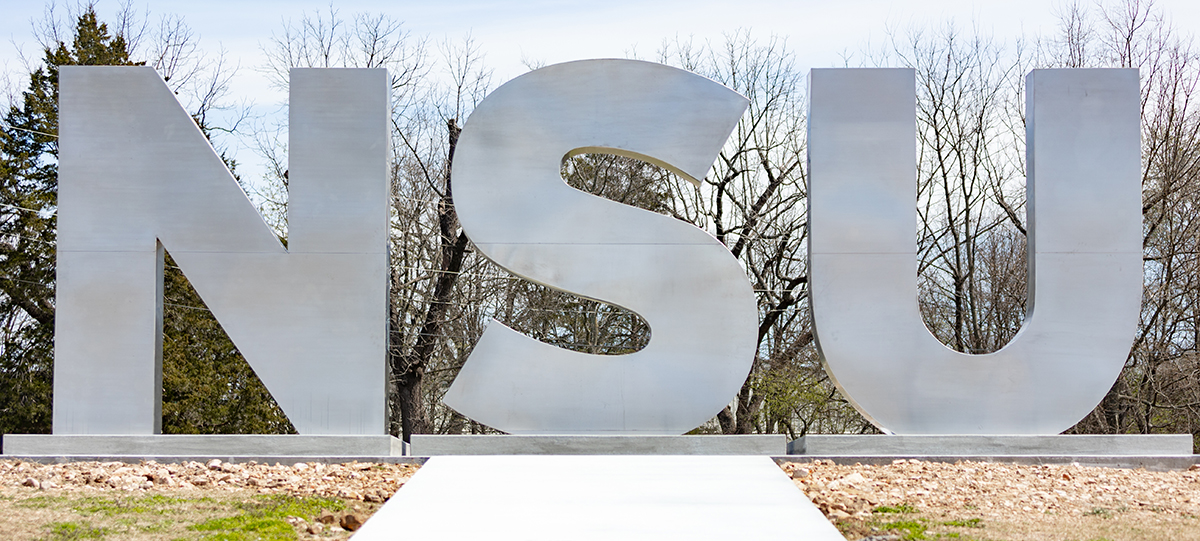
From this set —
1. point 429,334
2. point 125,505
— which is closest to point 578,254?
point 125,505

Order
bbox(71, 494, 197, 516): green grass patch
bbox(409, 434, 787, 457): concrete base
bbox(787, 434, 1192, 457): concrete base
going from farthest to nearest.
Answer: bbox(787, 434, 1192, 457): concrete base, bbox(409, 434, 787, 457): concrete base, bbox(71, 494, 197, 516): green grass patch

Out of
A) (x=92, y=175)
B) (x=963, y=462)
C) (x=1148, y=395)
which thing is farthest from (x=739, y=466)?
(x=1148, y=395)

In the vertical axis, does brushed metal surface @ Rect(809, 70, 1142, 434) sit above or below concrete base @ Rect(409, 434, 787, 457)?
above

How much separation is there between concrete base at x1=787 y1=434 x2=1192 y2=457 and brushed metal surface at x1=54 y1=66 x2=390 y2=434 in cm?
388

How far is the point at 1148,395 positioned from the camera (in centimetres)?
1702

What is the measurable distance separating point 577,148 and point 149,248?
12.4 feet

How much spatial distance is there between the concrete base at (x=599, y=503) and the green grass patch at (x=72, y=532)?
4.76ft

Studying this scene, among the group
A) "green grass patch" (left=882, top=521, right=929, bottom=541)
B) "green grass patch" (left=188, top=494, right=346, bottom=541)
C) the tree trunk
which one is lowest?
"green grass patch" (left=882, top=521, right=929, bottom=541)

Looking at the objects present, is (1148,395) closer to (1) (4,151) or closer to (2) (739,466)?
(2) (739,466)

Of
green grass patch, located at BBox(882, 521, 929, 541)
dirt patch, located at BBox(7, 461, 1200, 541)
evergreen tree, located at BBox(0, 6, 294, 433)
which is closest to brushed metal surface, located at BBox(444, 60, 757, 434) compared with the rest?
dirt patch, located at BBox(7, 461, 1200, 541)

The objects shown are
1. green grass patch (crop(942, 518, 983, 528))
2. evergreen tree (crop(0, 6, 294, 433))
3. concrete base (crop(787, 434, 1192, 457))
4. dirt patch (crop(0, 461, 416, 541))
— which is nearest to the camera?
dirt patch (crop(0, 461, 416, 541))

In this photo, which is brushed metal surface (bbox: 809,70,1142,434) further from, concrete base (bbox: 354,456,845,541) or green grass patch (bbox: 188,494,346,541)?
green grass patch (bbox: 188,494,346,541)

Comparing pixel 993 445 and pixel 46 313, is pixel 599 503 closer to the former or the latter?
pixel 993 445

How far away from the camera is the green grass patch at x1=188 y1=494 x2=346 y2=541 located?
18.5 feet
